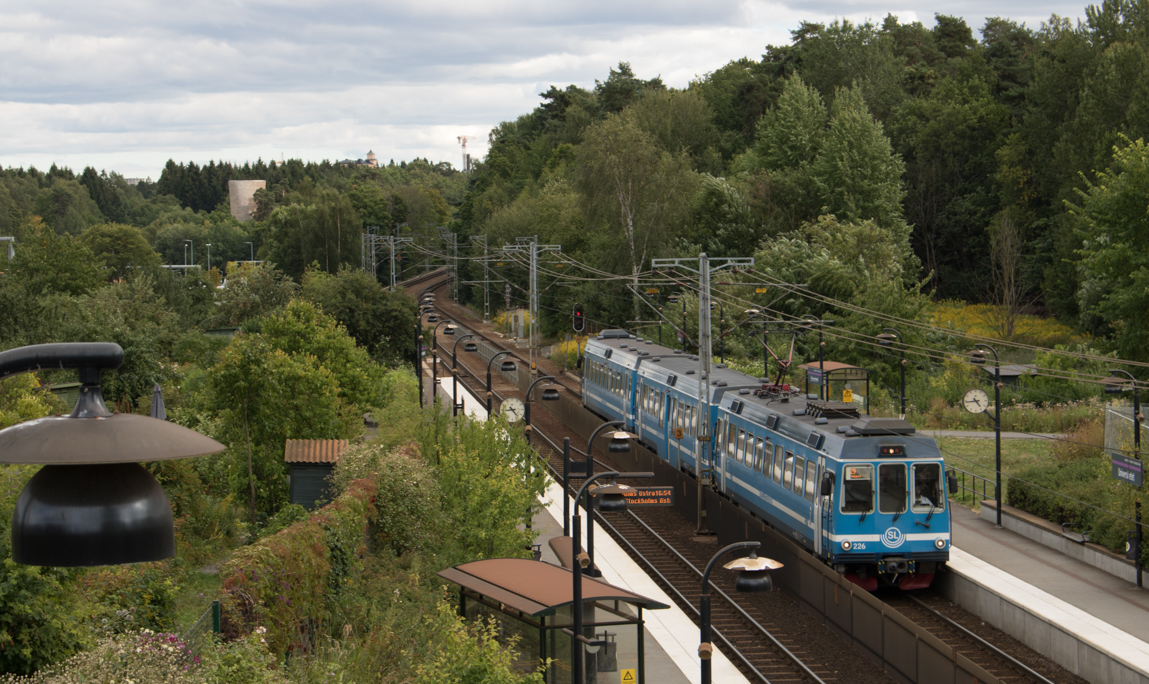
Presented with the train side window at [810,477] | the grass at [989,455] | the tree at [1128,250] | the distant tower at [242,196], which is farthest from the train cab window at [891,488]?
the distant tower at [242,196]

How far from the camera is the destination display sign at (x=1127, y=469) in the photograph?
21520 millimetres

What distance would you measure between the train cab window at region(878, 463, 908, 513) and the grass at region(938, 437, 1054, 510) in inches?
410

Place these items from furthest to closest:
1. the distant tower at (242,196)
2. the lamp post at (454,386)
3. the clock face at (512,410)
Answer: the distant tower at (242,196), the lamp post at (454,386), the clock face at (512,410)

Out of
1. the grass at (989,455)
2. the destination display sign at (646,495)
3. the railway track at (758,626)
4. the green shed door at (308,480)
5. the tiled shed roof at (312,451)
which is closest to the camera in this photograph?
the railway track at (758,626)

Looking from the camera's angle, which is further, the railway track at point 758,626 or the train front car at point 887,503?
the train front car at point 887,503

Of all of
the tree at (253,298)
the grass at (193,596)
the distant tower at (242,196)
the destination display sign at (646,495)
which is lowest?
the grass at (193,596)

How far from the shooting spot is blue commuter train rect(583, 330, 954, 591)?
21.7m

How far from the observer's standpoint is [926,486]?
21.9 metres

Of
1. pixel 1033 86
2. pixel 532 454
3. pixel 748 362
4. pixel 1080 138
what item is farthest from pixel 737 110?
pixel 532 454

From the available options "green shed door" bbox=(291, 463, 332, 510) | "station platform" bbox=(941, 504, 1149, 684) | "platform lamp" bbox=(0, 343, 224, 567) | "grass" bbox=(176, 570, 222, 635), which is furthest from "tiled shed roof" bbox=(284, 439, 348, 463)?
"platform lamp" bbox=(0, 343, 224, 567)

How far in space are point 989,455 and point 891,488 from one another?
676 inches

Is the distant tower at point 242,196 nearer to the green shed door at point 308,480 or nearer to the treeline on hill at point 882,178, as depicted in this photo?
the treeline on hill at point 882,178

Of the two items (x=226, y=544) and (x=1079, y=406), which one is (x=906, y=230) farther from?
(x=226, y=544)

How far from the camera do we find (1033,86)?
70.6m
